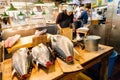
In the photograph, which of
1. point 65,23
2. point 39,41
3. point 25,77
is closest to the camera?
point 25,77

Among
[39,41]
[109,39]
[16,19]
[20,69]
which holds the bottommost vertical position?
[109,39]

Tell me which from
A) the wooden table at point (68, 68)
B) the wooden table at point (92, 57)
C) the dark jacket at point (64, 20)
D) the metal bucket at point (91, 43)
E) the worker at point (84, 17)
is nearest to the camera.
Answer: the wooden table at point (68, 68)

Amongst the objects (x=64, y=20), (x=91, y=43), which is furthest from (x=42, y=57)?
(x=64, y=20)

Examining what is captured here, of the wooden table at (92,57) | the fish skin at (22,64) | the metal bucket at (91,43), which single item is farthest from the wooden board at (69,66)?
the metal bucket at (91,43)

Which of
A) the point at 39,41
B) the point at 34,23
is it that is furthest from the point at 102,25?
the point at 39,41

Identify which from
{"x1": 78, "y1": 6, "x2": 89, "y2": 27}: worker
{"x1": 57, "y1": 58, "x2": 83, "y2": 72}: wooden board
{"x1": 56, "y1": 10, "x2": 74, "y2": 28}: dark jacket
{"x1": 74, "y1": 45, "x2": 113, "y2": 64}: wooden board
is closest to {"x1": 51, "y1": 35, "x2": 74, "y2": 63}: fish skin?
{"x1": 57, "y1": 58, "x2": 83, "y2": 72}: wooden board

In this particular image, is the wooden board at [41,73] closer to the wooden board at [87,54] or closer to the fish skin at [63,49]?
the fish skin at [63,49]

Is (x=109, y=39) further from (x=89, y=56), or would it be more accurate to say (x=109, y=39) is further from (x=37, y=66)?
(x=37, y=66)

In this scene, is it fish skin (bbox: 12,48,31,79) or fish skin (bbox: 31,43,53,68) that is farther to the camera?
fish skin (bbox: 31,43,53,68)

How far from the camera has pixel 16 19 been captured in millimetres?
3160

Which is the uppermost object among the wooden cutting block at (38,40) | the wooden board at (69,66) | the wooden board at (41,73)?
the wooden cutting block at (38,40)

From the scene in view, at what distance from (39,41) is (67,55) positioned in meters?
0.52

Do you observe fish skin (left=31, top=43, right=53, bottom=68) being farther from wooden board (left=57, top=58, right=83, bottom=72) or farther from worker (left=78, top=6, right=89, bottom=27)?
worker (left=78, top=6, right=89, bottom=27)

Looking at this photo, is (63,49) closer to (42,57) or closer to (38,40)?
(42,57)
